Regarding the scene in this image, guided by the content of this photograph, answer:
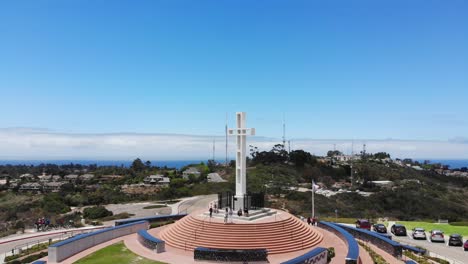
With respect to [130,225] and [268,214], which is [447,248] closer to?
[268,214]

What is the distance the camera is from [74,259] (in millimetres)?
20891

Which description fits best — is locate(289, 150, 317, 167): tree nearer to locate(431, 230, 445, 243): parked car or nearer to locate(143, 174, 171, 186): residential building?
locate(143, 174, 171, 186): residential building

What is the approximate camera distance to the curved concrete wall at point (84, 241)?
20531mm

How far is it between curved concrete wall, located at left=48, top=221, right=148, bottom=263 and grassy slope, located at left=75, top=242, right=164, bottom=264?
1249mm

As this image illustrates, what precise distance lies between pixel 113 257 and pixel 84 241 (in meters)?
3.72

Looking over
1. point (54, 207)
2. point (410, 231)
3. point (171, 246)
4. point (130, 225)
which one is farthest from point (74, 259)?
point (54, 207)

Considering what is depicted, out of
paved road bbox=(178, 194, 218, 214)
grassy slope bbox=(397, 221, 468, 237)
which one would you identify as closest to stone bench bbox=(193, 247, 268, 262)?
grassy slope bbox=(397, 221, 468, 237)

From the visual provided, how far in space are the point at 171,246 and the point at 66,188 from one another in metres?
73.1

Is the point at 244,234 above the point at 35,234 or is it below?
above

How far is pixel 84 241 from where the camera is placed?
76.5 ft

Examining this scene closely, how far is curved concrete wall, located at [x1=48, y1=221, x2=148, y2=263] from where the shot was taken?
2053 centimetres

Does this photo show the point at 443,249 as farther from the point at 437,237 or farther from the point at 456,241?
the point at 437,237

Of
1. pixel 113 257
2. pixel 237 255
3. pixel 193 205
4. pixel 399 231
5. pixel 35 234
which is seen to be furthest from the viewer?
pixel 193 205

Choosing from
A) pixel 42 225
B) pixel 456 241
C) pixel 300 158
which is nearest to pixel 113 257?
pixel 42 225
